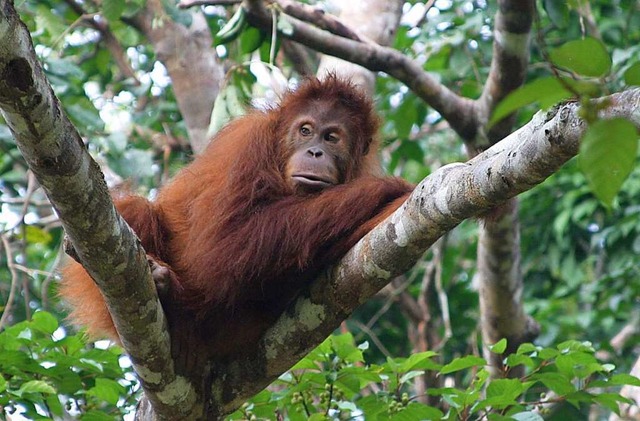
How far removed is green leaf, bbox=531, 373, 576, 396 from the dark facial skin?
1.36 meters

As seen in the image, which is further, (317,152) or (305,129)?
(305,129)

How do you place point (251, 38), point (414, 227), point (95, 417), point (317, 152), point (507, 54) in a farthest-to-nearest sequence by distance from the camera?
point (251, 38) < point (507, 54) < point (317, 152) < point (95, 417) < point (414, 227)

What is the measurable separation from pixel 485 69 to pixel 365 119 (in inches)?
136

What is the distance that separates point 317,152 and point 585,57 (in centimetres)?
323

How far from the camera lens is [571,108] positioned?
249cm

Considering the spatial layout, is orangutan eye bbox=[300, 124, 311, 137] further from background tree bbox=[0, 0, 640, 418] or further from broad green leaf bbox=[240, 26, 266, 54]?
broad green leaf bbox=[240, 26, 266, 54]

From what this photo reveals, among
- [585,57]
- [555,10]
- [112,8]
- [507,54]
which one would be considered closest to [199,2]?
[112,8]

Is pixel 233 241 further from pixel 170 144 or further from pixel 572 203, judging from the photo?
pixel 572 203

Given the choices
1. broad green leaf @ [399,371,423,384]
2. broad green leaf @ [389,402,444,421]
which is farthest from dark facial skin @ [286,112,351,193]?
broad green leaf @ [389,402,444,421]

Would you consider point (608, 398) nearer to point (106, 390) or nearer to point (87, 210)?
point (106, 390)

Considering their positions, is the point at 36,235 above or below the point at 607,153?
above

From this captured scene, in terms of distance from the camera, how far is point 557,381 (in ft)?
13.4

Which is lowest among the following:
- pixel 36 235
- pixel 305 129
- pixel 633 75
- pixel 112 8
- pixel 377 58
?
pixel 633 75

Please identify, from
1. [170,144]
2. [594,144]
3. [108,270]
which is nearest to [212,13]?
[170,144]
